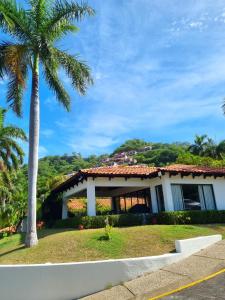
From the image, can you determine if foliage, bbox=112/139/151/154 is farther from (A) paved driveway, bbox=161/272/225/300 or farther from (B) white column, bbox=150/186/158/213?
(A) paved driveway, bbox=161/272/225/300

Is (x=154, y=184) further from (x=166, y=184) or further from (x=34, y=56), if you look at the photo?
(x=34, y=56)

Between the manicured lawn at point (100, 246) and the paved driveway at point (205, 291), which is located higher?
the manicured lawn at point (100, 246)

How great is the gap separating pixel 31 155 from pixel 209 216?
10.7 meters

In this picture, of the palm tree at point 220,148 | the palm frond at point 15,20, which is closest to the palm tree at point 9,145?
the palm frond at point 15,20

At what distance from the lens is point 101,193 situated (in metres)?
26.0

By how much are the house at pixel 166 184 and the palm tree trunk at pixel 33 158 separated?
4.32 m

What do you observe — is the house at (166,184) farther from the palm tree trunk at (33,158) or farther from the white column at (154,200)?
the palm tree trunk at (33,158)

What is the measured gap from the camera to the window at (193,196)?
62.0ft

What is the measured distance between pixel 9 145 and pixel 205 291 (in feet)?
75.1

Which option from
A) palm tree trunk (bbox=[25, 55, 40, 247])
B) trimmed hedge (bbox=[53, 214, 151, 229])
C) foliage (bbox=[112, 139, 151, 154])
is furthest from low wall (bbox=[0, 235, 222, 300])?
foliage (bbox=[112, 139, 151, 154])

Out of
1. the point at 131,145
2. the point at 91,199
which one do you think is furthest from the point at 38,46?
the point at 131,145

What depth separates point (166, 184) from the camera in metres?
18.7

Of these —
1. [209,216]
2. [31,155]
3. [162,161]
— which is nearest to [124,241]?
[31,155]

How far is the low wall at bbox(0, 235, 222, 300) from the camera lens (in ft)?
31.5
